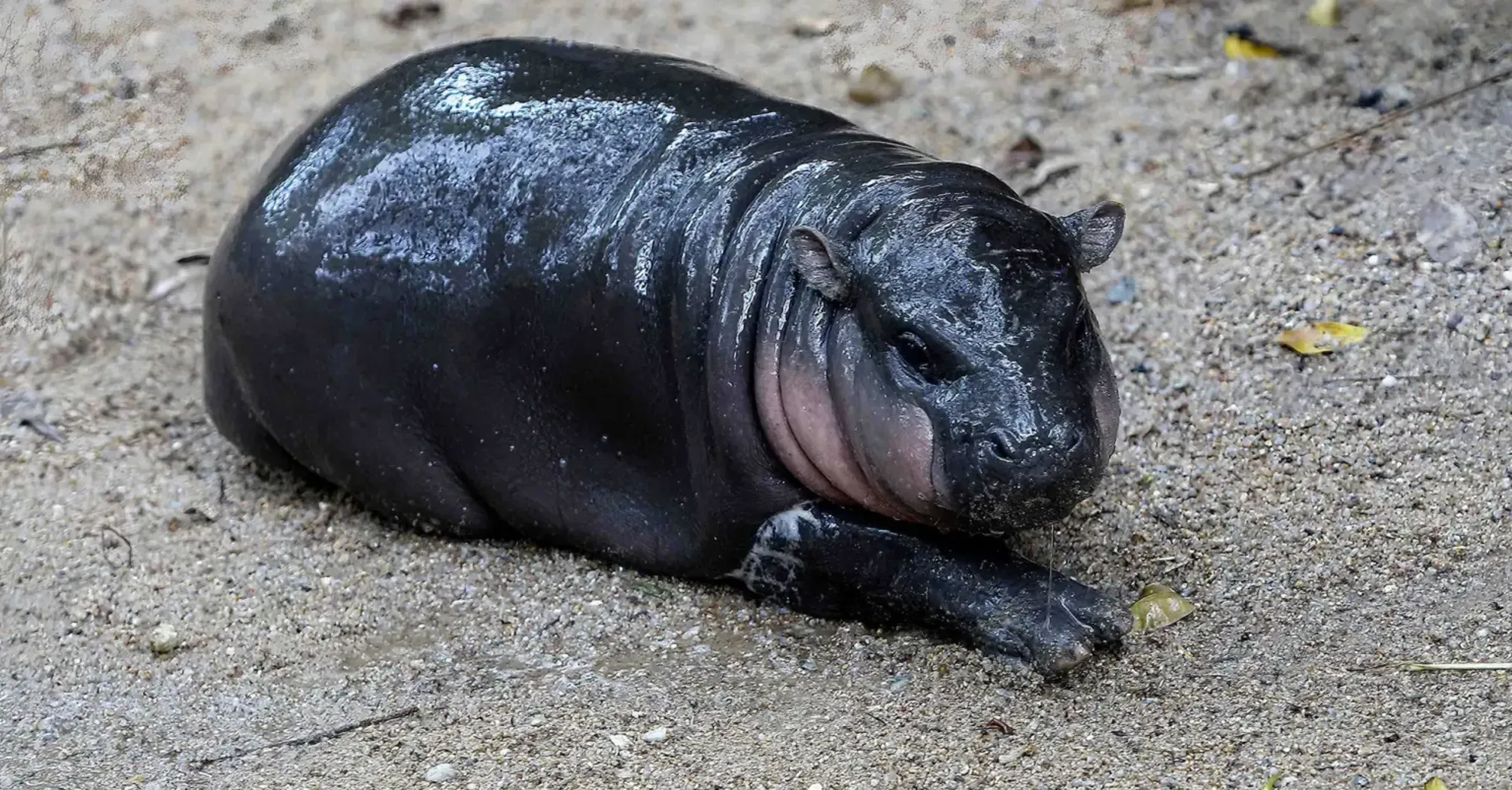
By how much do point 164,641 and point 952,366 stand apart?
103 inches

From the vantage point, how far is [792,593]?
4.86 meters

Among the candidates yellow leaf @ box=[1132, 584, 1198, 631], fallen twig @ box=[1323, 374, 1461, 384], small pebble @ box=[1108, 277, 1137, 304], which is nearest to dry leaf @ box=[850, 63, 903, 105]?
small pebble @ box=[1108, 277, 1137, 304]

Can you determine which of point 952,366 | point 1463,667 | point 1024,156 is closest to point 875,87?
point 1024,156

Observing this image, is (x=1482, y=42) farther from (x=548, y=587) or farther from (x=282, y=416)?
(x=282, y=416)

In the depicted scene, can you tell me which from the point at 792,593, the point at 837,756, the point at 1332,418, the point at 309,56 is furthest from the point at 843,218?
the point at 309,56

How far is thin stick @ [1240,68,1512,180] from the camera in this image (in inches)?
261

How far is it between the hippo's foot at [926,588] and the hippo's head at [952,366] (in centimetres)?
12

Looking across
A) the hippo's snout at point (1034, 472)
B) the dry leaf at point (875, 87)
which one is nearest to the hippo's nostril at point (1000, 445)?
the hippo's snout at point (1034, 472)

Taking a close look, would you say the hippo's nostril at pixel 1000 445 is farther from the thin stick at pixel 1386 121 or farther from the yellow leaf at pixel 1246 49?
the yellow leaf at pixel 1246 49

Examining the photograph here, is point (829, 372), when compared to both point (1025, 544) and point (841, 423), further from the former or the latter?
point (1025, 544)

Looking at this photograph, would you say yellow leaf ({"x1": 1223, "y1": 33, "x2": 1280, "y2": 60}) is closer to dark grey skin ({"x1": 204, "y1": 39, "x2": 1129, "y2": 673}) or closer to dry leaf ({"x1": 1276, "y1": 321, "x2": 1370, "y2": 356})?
dry leaf ({"x1": 1276, "y1": 321, "x2": 1370, "y2": 356})

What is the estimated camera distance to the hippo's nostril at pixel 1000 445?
4.00 metres

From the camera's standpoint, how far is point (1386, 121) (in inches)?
265

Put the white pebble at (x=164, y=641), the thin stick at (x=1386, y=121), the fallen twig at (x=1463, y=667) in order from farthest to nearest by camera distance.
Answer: the thin stick at (x=1386, y=121)
the white pebble at (x=164, y=641)
the fallen twig at (x=1463, y=667)
